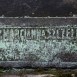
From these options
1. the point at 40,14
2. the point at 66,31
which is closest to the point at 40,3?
the point at 40,14

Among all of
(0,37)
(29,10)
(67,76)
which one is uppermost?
(29,10)

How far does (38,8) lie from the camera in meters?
8.05

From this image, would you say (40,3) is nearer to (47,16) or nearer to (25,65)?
(47,16)

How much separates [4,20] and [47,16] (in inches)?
34.9

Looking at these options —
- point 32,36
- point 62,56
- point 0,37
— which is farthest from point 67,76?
point 0,37

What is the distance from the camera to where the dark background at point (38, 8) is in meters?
7.97

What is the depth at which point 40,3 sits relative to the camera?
8047 millimetres

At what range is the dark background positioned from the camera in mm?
7973

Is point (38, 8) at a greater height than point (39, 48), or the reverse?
point (38, 8)

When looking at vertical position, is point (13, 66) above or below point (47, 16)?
below

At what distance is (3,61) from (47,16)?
4.28 feet

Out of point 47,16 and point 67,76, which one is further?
point 47,16

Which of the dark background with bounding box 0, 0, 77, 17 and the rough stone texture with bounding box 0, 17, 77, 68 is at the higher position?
the dark background with bounding box 0, 0, 77, 17

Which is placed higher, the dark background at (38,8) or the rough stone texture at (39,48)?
the dark background at (38,8)
